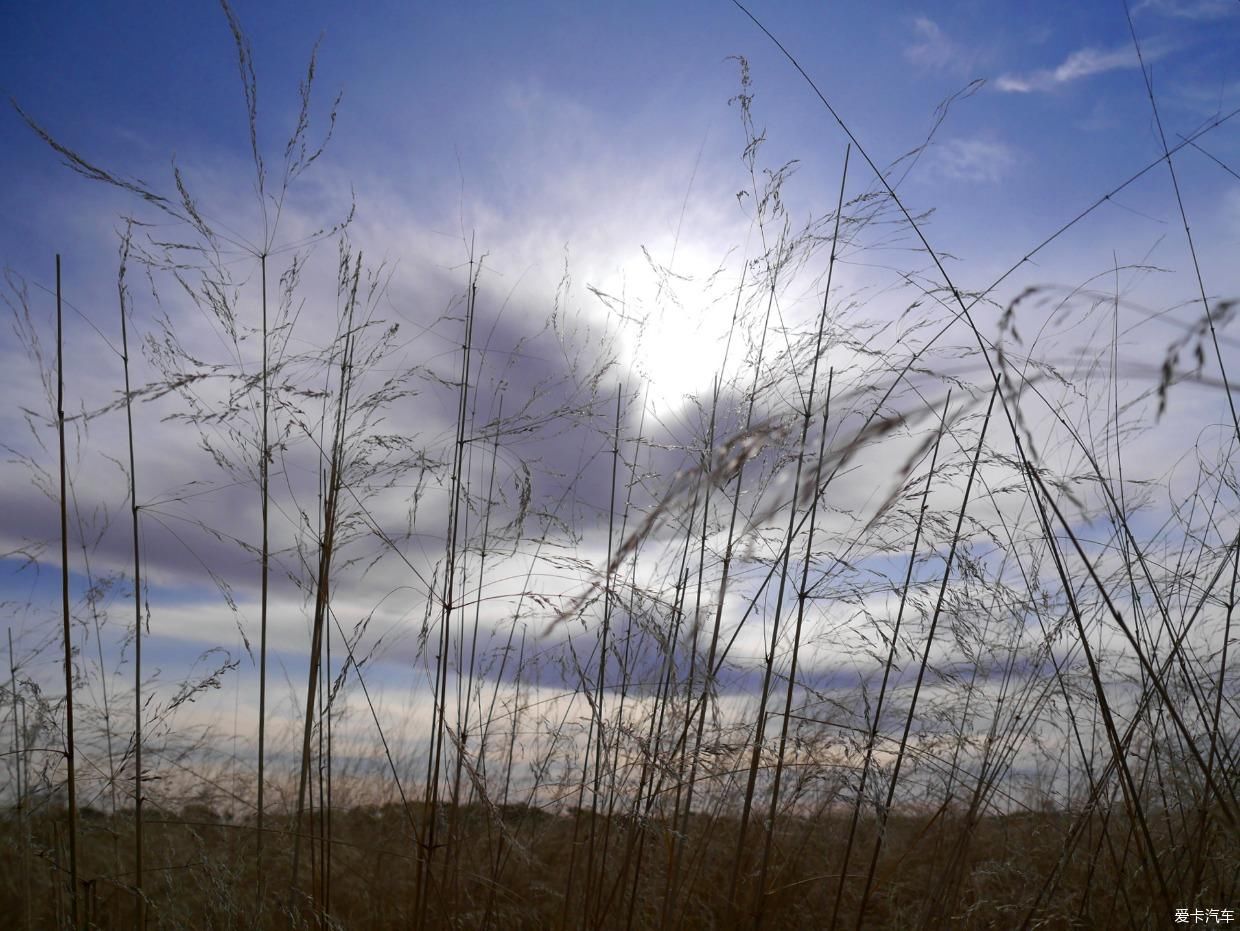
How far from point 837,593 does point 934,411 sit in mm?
589

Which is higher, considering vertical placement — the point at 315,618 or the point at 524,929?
the point at 315,618

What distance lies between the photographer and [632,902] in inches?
80.7

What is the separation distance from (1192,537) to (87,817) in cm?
420

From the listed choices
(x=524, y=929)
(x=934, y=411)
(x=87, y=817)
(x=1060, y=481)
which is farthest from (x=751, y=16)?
(x=87, y=817)

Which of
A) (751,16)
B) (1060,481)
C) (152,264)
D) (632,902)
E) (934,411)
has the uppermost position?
(751,16)

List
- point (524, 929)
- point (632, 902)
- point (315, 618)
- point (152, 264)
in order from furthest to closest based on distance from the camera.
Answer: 1. point (524, 929)
2. point (152, 264)
3. point (315, 618)
4. point (632, 902)

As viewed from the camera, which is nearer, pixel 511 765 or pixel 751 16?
pixel 751 16

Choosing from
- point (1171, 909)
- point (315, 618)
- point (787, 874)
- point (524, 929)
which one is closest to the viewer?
point (1171, 909)

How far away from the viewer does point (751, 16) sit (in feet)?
6.86

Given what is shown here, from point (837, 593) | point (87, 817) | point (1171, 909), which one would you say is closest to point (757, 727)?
point (837, 593)

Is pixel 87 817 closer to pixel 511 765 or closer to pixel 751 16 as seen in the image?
pixel 511 765

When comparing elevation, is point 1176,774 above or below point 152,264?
below

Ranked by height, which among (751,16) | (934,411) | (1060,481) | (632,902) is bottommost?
(632,902)

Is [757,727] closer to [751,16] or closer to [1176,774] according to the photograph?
[1176,774]
